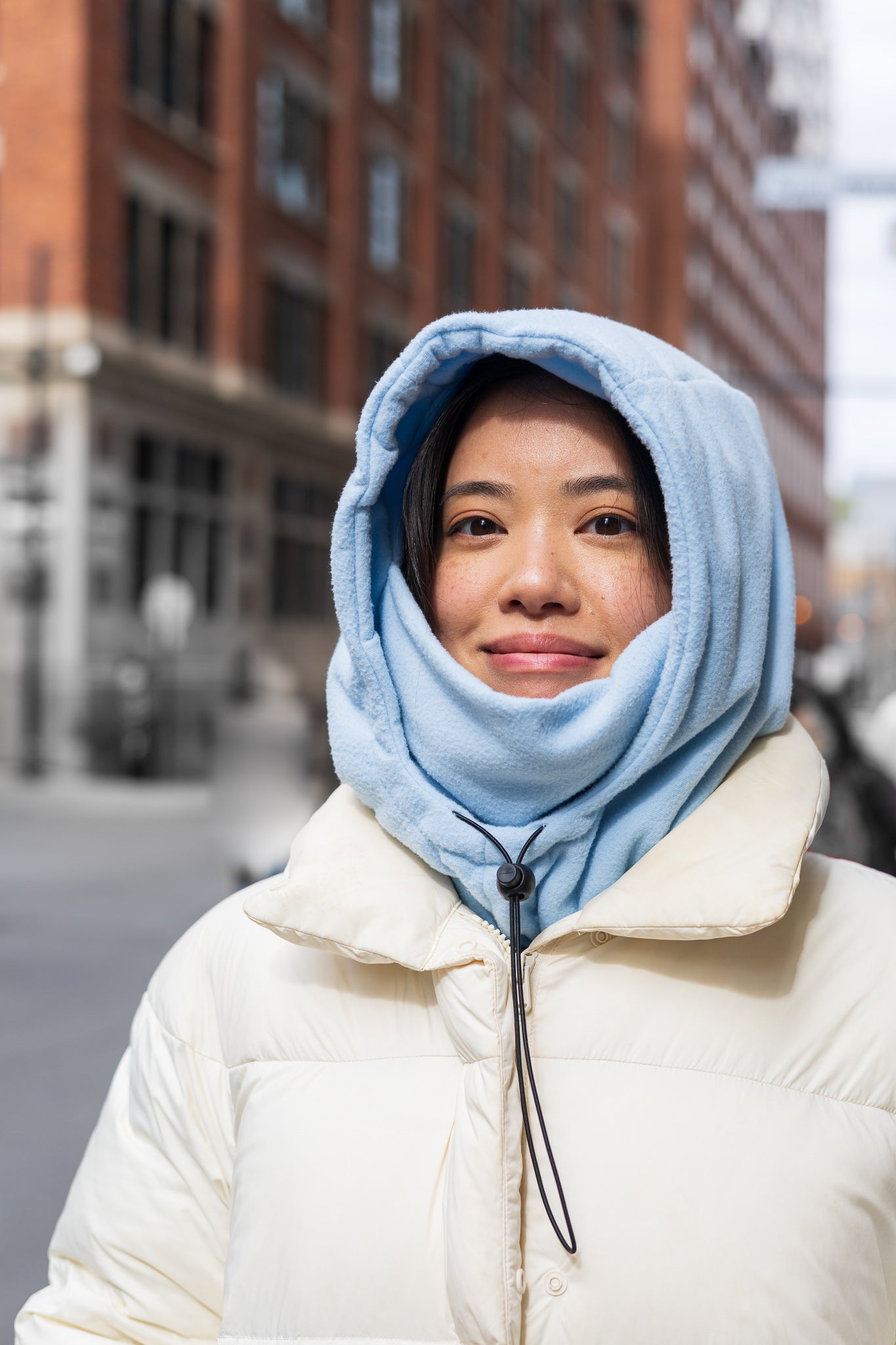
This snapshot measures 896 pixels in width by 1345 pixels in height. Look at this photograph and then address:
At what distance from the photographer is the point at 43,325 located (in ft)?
60.7

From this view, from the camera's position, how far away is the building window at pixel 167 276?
19.9 metres

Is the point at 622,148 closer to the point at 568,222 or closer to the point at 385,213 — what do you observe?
the point at 568,222

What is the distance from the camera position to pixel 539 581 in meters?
1.52

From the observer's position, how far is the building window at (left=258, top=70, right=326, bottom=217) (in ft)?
74.1

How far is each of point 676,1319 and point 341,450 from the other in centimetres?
2434

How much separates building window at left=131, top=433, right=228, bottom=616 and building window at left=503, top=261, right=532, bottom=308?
11.0 metres

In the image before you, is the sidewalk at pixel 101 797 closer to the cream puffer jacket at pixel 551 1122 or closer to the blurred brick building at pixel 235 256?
the blurred brick building at pixel 235 256

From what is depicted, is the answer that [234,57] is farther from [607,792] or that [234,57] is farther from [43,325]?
[607,792]

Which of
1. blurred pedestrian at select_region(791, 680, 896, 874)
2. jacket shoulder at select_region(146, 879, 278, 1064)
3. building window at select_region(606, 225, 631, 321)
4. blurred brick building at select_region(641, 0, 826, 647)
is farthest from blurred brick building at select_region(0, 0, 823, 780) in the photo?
jacket shoulder at select_region(146, 879, 278, 1064)

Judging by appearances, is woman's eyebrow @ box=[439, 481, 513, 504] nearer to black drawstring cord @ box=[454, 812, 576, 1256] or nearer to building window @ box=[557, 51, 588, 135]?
black drawstring cord @ box=[454, 812, 576, 1256]

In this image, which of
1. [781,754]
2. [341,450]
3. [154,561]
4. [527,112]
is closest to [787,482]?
[527,112]

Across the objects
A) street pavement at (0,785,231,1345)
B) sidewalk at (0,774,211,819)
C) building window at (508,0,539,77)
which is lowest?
street pavement at (0,785,231,1345)

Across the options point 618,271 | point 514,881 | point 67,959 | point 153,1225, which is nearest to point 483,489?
point 514,881

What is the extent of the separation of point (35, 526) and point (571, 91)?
22769mm
